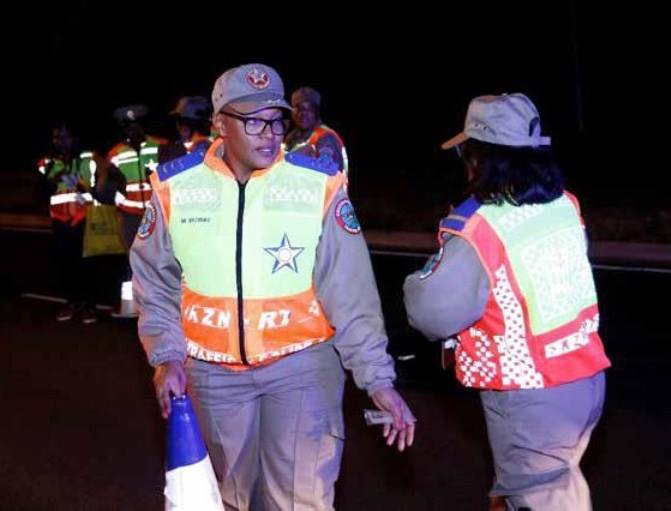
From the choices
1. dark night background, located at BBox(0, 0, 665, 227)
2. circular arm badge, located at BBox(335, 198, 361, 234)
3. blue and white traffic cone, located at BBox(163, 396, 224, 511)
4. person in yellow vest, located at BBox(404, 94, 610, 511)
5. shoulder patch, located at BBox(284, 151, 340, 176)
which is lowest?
blue and white traffic cone, located at BBox(163, 396, 224, 511)

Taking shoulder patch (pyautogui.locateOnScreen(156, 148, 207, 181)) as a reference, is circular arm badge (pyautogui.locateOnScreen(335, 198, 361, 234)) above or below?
below

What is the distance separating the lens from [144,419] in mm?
7094

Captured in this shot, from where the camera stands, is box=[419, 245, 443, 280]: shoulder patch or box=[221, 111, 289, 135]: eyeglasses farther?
box=[221, 111, 289, 135]: eyeglasses

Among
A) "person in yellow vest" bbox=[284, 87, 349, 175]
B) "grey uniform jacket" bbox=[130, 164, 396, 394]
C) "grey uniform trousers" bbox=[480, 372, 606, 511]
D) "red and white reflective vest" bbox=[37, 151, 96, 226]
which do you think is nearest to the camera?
"grey uniform trousers" bbox=[480, 372, 606, 511]

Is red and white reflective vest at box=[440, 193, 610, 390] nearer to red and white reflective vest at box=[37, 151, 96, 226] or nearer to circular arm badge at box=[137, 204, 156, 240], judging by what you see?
circular arm badge at box=[137, 204, 156, 240]

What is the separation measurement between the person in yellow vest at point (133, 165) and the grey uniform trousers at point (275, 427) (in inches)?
216

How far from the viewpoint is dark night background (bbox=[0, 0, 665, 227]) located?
20.0m

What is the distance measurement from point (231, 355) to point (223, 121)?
31.4 inches

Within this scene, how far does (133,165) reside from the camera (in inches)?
366

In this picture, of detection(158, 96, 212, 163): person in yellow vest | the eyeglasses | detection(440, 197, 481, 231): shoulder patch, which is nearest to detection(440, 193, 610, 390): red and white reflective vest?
detection(440, 197, 481, 231): shoulder patch

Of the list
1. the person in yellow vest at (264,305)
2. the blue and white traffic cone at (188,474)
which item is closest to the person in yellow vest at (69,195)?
the person in yellow vest at (264,305)

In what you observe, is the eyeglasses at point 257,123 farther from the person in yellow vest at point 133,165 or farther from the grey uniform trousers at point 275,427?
the person in yellow vest at point 133,165

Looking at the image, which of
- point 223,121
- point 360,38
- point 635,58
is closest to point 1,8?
point 360,38

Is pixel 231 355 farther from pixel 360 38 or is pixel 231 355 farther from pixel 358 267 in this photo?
pixel 360 38
